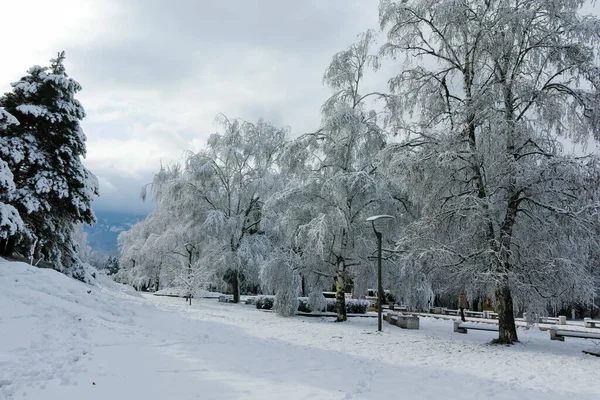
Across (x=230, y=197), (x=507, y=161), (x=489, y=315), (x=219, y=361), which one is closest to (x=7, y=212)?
(x=219, y=361)

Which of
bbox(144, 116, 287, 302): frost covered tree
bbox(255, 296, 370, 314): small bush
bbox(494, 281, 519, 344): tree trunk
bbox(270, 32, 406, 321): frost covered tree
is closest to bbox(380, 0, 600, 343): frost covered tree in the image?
bbox(494, 281, 519, 344): tree trunk

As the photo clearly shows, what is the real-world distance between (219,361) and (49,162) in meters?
11.1

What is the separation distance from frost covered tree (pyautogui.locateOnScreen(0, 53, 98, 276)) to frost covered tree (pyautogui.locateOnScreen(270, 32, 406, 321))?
26.8 ft

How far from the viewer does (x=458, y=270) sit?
12.5 meters

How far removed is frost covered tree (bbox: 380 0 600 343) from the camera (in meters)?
11.6

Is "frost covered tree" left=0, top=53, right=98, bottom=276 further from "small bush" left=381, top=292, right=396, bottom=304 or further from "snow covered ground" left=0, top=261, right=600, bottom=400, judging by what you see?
"small bush" left=381, top=292, right=396, bottom=304

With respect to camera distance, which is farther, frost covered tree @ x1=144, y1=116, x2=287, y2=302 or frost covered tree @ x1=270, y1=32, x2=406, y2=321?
frost covered tree @ x1=144, y1=116, x2=287, y2=302

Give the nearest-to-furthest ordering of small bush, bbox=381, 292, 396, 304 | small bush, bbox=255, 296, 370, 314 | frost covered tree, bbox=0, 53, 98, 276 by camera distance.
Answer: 1. frost covered tree, bbox=0, 53, 98, 276
2. small bush, bbox=255, 296, 370, 314
3. small bush, bbox=381, 292, 396, 304

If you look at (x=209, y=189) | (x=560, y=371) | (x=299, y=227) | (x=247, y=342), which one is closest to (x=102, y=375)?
(x=247, y=342)

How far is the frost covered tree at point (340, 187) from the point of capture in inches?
694

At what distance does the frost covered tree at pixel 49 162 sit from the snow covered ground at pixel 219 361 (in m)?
3.74

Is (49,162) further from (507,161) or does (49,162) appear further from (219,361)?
(507,161)

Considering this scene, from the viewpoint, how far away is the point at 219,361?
7.66m

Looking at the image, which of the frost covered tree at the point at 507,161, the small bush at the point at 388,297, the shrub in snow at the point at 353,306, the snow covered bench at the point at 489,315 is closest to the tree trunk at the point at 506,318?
the frost covered tree at the point at 507,161
